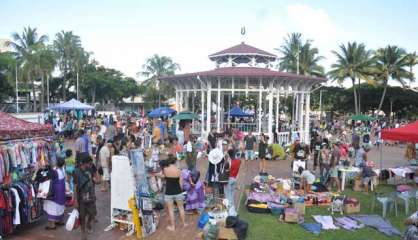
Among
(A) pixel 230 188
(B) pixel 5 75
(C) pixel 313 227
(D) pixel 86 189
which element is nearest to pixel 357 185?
(C) pixel 313 227

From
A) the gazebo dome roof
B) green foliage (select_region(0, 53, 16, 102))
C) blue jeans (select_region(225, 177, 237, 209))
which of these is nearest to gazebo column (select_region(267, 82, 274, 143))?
the gazebo dome roof

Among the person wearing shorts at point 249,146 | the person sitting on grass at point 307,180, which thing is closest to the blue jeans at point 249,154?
the person wearing shorts at point 249,146

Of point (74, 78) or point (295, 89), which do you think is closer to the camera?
point (295, 89)

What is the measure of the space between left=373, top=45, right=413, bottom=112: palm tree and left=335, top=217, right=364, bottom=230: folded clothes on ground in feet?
130

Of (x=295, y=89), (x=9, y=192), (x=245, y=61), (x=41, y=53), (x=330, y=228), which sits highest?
(x=41, y=53)

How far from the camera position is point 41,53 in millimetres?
45781

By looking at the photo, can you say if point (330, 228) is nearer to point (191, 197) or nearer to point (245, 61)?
point (191, 197)

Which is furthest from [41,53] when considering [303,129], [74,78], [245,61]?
[303,129]

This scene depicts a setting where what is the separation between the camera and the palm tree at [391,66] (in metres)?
44.6

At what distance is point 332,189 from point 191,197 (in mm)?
5421

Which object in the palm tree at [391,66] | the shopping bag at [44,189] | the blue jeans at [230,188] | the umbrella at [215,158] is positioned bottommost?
the blue jeans at [230,188]

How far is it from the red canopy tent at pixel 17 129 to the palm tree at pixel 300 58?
141 feet

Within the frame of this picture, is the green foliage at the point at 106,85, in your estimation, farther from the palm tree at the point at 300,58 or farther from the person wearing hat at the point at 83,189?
the person wearing hat at the point at 83,189

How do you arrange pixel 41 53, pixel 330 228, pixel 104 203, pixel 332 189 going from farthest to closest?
pixel 41 53, pixel 332 189, pixel 104 203, pixel 330 228
